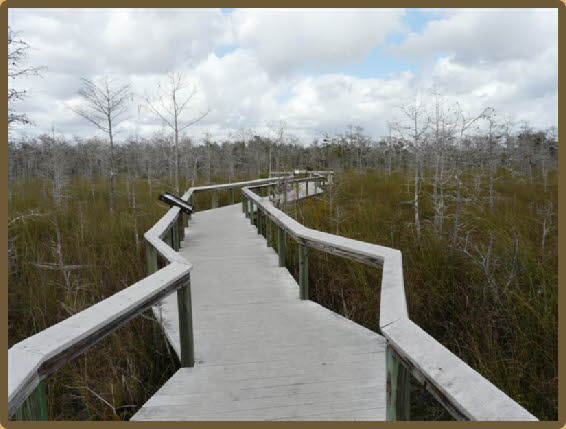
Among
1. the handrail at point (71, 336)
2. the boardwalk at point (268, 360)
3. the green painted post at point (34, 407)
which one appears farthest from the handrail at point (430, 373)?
the green painted post at point (34, 407)

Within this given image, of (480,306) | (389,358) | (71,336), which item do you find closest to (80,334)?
(71,336)

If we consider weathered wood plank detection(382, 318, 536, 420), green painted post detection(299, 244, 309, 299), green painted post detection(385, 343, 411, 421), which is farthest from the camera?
green painted post detection(299, 244, 309, 299)

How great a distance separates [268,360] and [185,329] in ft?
2.31

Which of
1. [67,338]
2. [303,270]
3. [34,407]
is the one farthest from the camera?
[303,270]

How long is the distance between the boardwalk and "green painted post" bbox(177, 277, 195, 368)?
0.26 feet

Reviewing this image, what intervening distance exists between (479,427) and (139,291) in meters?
1.96

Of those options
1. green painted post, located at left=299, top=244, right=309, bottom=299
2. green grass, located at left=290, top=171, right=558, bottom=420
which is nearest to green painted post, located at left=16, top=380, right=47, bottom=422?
green grass, located at left=290, top=171, right=558, bottom=420

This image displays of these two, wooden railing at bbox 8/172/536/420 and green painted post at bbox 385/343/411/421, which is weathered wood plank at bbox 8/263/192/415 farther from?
green painted post at bbox 385/343/411/421

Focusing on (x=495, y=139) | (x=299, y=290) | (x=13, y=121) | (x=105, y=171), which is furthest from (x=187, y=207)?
(x=105, y=171)

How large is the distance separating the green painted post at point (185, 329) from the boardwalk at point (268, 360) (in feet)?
0.26

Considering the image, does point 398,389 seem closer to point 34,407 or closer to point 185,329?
point 34,407

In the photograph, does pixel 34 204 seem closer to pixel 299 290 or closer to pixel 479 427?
pixel 299 290

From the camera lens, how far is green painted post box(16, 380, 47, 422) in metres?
1.57

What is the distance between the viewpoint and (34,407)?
1590 mm
